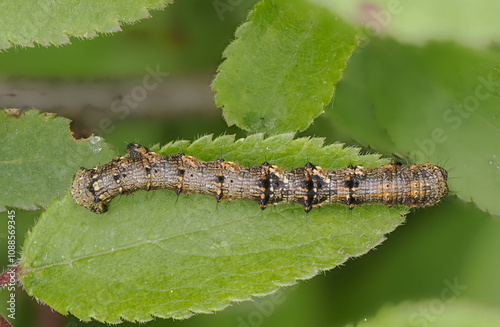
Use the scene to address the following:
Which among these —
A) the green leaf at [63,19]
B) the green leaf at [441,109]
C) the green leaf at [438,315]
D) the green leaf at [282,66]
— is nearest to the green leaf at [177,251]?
the green leaf at [282,66]

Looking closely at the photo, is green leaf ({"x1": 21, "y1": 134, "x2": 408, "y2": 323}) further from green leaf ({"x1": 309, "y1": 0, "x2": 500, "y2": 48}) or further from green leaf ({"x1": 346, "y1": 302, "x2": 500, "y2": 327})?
green leaf ({"x1": 309, "y1": 0, "x2": 500, "y2": 48})

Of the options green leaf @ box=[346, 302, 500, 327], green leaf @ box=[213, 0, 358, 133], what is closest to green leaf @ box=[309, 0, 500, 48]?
green leaf @ box=[213, 0, 358, 133]

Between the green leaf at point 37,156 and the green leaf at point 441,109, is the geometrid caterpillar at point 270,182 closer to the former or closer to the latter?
the green leaf at point 37,156

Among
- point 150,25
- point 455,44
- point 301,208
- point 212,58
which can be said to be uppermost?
point 150,25

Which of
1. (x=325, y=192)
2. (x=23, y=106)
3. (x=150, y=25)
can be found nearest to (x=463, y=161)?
(x=325, y=192)

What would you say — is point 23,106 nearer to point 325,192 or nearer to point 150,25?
point 150,25

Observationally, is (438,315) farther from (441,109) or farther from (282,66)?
(282,66)
